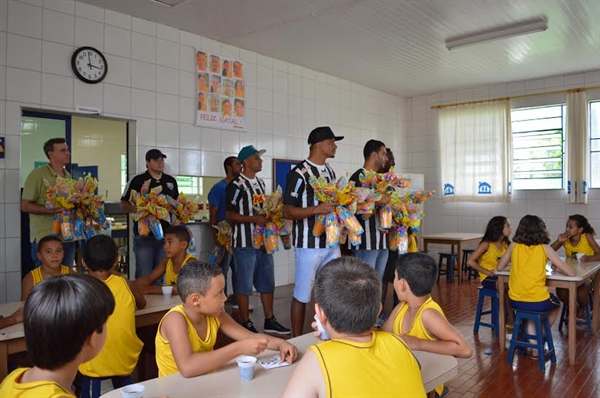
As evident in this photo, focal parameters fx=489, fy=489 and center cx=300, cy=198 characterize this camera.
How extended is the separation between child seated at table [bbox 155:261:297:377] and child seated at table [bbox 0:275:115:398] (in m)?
0.54

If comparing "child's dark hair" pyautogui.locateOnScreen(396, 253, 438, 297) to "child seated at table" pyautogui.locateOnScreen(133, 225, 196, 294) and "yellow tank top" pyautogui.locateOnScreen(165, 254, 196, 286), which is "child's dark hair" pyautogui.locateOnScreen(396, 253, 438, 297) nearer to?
"child seated at table" pyautogui.locateOnScreen(133, 225, 196, 294)

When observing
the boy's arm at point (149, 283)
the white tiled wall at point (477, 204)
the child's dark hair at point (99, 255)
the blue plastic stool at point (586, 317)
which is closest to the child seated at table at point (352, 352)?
the child's dark hair at point (99, 255)

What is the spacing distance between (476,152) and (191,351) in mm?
8875

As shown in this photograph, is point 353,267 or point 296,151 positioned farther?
point 296,151

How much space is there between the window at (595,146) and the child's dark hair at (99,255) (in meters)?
8.52

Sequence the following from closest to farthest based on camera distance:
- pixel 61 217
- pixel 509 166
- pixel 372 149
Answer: pixel 61 217
pixel 372 149
pixel 509 166

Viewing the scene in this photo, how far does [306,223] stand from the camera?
13.2 ft

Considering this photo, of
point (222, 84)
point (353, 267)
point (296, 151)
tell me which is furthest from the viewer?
point (296, 151)

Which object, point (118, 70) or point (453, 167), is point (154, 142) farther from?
point (453, 167)

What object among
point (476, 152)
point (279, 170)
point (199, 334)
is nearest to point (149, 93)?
point (279, 170)

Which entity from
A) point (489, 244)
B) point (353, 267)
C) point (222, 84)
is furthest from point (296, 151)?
point (353, 267)

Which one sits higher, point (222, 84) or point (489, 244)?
point (222, 84)

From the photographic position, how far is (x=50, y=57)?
5.14m

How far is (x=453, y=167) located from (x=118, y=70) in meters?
6.90
